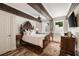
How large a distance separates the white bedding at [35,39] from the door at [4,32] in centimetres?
35

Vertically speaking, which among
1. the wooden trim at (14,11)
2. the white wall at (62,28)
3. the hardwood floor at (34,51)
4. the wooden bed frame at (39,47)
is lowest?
the hardwood floor at (34,51)

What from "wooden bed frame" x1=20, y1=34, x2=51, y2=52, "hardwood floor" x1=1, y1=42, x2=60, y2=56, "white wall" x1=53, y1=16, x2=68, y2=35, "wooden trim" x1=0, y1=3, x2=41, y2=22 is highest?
"wooden trim" x1=0, y1=3, x2=41, y2=22

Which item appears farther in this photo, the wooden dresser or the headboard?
the headboard

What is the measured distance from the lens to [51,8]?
1.98 meters

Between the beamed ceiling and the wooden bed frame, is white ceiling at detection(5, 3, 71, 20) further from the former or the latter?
the wooden bed frame

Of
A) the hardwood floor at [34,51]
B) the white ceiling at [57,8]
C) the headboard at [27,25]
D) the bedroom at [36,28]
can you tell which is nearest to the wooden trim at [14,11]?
the bedroom at [36,28]

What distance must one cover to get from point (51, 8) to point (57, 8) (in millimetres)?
119

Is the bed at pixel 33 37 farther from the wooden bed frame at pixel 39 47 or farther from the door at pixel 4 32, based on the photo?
the door at pixel 4 32

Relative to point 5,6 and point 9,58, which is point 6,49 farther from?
point 5,6

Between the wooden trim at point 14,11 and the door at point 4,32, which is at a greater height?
the wooden trim at point 14,11

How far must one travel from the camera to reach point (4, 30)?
6.34ft

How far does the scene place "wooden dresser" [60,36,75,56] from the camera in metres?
1.91

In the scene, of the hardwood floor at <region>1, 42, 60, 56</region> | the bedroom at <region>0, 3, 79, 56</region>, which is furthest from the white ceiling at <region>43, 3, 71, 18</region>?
the hardwood floor at <region>1, 42, 60, 56</region>

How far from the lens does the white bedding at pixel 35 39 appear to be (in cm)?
200
